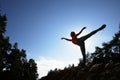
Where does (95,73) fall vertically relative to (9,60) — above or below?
below

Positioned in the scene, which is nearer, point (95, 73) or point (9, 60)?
point (95, 73)

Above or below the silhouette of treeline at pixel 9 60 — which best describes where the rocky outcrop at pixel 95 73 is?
below

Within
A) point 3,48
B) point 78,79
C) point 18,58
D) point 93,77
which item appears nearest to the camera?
point 93,77

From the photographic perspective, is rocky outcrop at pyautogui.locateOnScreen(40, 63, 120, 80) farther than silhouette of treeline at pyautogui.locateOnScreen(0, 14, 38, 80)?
No

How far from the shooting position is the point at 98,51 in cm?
4231

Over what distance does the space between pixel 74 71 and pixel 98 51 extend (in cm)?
3188

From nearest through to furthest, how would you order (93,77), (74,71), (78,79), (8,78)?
1. (93,77)
2. (78,79)
3. (74,71)
4. (8,78)

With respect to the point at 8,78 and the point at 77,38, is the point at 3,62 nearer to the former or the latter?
the point at 8,78

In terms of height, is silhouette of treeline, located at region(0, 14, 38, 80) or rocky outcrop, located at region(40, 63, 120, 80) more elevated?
silhouette of treeline, located at region(0, 14, 38, 80)

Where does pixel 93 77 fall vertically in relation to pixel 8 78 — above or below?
below

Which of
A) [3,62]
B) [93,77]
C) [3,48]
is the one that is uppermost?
[3,48]

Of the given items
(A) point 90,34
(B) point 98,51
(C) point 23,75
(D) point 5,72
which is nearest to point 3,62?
(D) point 5,72

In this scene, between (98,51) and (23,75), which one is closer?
(23,75)

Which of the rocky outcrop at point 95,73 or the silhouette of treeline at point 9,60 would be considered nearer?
the rocky outcrop at point 95,73
